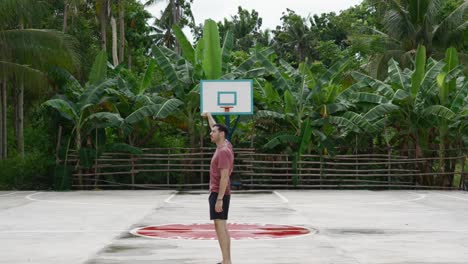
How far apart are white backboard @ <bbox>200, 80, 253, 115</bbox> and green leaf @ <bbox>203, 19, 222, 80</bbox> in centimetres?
240

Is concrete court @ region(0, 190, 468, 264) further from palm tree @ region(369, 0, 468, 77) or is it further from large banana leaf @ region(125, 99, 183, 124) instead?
palm tree @ region(369, 0, 468, 77)

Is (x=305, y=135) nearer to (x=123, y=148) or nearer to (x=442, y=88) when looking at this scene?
(x=442, y=88)

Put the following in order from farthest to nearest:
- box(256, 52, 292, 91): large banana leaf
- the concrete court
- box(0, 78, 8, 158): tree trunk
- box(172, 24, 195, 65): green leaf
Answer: box(0, 78, 8, 158): tree trunk < box(172, 24, 195, 65): green leaf < box(256, 52, 292, 91): large banana leaf < the concrete court

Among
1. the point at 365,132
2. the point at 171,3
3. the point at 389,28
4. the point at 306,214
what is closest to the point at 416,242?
the point at 306,214

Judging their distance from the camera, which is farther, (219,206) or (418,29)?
(418,29)

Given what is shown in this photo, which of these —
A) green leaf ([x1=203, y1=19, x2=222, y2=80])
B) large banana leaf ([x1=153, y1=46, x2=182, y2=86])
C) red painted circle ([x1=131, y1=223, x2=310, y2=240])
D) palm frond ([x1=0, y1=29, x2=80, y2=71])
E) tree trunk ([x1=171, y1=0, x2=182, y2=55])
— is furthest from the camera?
tree trunk ([x1=171, y1=0, x2=182, y2=55])

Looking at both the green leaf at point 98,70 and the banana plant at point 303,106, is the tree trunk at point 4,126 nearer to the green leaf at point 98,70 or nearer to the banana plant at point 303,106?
the green leaf at point 98,70

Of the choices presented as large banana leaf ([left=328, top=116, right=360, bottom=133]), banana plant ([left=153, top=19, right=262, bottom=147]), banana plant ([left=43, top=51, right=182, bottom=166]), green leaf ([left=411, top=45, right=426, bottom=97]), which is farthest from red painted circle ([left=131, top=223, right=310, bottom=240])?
green leaf ([left=411, top=45, right=426, bottom=97])

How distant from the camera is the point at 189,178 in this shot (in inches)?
958

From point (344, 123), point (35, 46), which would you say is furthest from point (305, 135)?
point (35, 46)

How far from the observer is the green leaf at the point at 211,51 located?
885 inches

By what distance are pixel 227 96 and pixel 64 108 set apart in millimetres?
5162

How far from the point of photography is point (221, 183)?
7527mm

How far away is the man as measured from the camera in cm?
752
